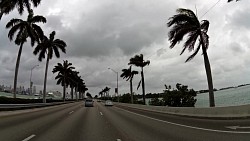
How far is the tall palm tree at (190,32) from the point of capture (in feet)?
88.1

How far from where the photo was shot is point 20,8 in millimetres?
34688

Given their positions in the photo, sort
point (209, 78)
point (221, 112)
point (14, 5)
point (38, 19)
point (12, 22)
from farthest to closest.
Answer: point (38, 19) < point (12, 22) < point (14, 5) < point (209, 78) < point (221, 112)

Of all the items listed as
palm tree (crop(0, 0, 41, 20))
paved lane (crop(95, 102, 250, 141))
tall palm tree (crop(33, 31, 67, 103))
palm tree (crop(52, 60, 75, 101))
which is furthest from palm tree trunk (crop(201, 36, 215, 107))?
palm tree (crop(52, 60, 75, 101))

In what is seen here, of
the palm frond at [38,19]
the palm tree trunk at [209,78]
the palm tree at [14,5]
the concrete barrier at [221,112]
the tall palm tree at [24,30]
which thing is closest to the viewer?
the concrete barrier at [221,112]

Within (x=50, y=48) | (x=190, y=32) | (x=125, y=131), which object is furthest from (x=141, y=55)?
(x=125, y=131)

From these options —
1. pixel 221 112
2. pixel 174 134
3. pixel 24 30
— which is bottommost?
pixel 174 134

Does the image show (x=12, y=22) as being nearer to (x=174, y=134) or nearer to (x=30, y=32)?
(x=30, y=32)

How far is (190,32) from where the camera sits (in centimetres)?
2747

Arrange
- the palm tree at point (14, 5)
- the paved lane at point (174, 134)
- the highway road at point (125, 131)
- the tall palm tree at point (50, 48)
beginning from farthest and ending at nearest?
the tall palm tree at point (50, 48), the palm tree at point (14, 5), the highway road at point (125, 131), the paved lane at point (174, 134)

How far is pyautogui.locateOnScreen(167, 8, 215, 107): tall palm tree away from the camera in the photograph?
1057 inches

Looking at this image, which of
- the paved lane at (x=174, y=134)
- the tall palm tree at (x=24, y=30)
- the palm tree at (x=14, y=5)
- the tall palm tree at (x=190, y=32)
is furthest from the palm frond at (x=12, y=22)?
the paved lane at (x=174, y=134)

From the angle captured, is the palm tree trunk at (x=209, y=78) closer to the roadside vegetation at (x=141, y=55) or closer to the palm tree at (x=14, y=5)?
the roadside vegetation at (x=141, y=55)

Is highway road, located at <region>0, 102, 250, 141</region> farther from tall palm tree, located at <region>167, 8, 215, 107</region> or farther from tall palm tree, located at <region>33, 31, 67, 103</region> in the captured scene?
tall palm tree, located at <region>33, 31, 67, 103</region>

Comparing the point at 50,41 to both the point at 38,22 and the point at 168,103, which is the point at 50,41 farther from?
the point at 168,103
